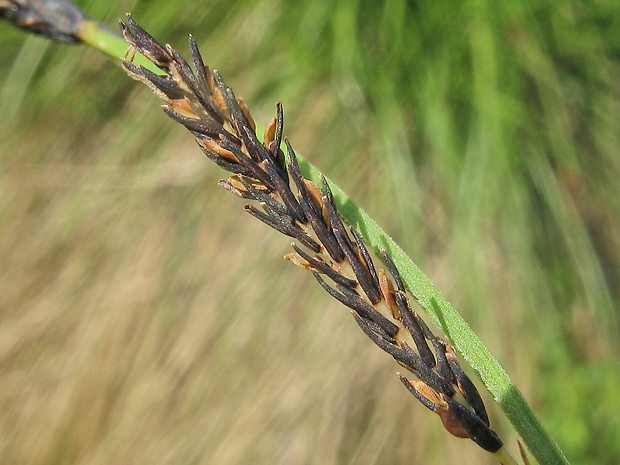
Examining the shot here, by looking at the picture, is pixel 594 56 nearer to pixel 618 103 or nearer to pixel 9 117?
pixel 618 103

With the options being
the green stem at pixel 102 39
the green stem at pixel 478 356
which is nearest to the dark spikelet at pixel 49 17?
the green stem at pixel 102 39

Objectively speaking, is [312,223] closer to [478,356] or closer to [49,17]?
[478,356]

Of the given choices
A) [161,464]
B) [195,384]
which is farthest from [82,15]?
[161,464]

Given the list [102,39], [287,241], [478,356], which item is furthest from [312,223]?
[287,241]

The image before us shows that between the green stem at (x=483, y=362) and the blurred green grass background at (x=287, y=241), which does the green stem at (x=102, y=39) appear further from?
the blurred green grass background at (x=287, y=241)

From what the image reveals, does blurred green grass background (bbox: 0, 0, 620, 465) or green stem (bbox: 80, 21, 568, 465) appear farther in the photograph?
blurred green grass background (bbox: 0, 0, 620, 465)

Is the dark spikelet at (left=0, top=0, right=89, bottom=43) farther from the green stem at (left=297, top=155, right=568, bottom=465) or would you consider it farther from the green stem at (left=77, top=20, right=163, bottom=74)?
the green stem at (left=297, top=155, right=568, bottom=465)

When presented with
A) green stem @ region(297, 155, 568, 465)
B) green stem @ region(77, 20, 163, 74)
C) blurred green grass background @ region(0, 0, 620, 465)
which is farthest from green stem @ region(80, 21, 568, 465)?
blurred green grass background @ region(0, 0, 620, 465)
